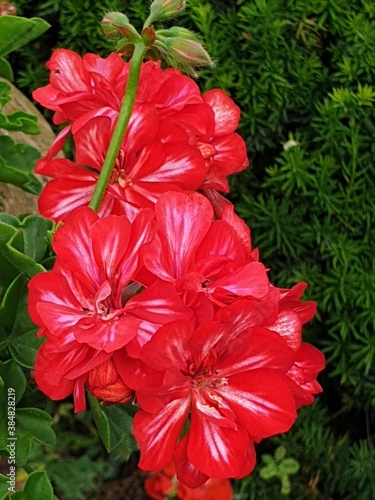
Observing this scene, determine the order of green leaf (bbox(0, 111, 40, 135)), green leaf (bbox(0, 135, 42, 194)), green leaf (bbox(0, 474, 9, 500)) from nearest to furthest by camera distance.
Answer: green leaf (bbox(0, 474, 9, 500))
green leaf (bbox(0, 111, 40, 135))
green leaf (bbox(0, 135, 42, 194))

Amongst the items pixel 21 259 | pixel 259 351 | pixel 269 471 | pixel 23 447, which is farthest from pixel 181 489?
pixel 259 351

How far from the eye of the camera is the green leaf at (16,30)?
3.72ft

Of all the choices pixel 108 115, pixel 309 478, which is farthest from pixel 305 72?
pixel 108 115

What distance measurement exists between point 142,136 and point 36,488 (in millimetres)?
451

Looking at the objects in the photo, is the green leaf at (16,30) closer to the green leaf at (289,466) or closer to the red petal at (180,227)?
the red petal at (180,227)

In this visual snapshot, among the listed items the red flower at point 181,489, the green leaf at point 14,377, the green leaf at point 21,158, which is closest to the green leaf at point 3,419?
the green leaf at point 14,377

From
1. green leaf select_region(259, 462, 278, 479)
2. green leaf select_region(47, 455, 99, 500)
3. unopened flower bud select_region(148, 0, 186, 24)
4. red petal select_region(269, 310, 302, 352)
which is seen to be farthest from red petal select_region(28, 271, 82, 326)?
green leaf select_region(259, 462, 278, 479)

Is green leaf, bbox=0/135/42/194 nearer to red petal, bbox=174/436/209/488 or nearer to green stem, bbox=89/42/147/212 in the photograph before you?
green stem, bbox=89/42/147/212

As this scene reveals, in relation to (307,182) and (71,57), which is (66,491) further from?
(71,57)

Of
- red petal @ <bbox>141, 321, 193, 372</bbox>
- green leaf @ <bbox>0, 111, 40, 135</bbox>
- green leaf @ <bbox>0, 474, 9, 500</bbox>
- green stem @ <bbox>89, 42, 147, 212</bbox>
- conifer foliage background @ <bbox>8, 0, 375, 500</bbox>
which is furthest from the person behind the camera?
conifer foliage background @ <bbox>8, 0, 375, 500</bbox>

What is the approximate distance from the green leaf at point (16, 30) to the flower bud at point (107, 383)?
592 millimetres

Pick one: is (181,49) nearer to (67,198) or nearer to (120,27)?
(120,27)

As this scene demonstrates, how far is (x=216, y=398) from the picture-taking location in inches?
30.2

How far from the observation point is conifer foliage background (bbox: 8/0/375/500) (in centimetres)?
195
